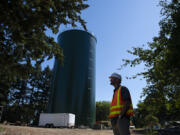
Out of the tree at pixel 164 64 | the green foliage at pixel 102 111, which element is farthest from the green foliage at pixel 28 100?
the tree at pixel 164 64

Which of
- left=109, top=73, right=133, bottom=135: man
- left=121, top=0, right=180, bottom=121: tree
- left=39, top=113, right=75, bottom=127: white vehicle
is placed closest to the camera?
left=109, top=73, right=133, bottom=135: man

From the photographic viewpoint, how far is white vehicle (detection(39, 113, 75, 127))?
21.0 m

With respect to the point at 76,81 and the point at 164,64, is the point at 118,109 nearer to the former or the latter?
the point at 164,64

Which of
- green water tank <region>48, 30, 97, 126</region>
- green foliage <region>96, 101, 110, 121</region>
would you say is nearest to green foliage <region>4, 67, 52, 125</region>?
green water tank <region>48, 30, 97, 126</region>

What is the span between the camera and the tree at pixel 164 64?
4617 millimetres

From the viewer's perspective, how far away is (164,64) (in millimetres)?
4902

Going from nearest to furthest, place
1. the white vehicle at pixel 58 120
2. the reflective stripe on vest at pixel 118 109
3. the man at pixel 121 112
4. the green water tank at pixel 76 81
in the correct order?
the man at pixel 121 112 → the reflective stripe on vest at pixel 118 109 → the white vehicle at pixel 58 120 → the green water tank at pixel 76 81

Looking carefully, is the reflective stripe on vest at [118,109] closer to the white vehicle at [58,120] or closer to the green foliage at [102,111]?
the white vehicle at [58,120]

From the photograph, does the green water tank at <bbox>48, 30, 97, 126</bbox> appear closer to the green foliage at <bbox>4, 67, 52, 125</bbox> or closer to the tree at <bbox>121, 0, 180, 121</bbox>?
the green foliage at <bbox>4, 67, 52, 125</bbox>

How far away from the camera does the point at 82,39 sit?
28969 mm

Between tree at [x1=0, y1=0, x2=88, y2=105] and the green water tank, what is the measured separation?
21.2 metres

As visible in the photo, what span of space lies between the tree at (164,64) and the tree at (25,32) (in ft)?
9.52

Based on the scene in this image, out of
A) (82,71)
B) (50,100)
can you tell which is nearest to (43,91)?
(50,100)

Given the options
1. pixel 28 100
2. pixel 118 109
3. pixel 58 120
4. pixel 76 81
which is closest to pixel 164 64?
pixel 118 109
